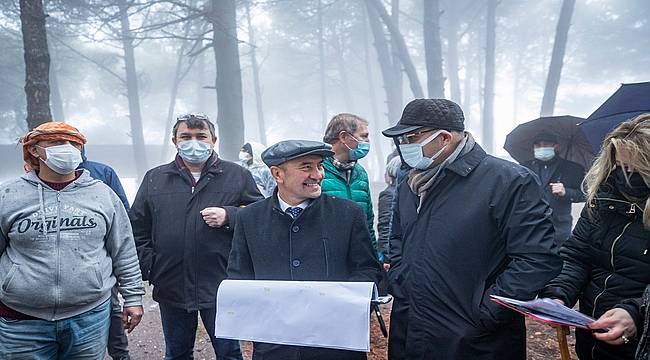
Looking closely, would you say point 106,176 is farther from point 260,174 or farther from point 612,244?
point 612,244

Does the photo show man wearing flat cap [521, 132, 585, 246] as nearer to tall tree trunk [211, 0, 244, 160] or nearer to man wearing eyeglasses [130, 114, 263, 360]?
man wearing eyeglasses [130, 114, 263, 360]

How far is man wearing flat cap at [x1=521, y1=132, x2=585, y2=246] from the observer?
4387 mm

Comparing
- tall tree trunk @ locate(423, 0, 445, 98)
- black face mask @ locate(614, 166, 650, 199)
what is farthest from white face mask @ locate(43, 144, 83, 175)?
tall tree trunk @ locate(423, 0, 445, 98)

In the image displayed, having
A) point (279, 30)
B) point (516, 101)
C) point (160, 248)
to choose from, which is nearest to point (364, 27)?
point (279, 30)

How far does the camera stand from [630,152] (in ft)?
6.40

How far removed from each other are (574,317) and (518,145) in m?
3.55

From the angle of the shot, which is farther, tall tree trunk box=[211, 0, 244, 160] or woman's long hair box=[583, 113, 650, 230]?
tall tree trunk box=[211, 0, 244, 160]

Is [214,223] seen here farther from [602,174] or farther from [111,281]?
[602,174]

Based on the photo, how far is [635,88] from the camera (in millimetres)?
3260

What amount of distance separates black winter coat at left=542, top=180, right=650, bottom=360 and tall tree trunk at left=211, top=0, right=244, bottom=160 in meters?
8.48

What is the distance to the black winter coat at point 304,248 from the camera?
2.19m

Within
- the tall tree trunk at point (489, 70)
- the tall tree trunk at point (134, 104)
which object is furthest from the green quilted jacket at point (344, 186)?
the tall tree trunk at point (134, 104)

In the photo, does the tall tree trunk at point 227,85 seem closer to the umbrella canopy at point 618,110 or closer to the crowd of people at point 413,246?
the crowd of people at point 413,246

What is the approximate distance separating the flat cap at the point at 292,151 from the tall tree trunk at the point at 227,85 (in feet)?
25.7
